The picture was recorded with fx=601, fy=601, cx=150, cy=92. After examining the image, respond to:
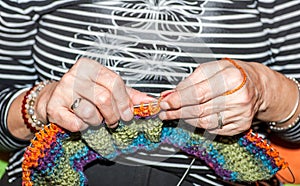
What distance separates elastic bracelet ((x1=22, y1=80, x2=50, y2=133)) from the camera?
45.2 inches

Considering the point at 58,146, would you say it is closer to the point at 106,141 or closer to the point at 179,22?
the point at 106,141

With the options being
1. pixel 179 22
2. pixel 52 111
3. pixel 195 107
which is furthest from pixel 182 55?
pixel 52 111

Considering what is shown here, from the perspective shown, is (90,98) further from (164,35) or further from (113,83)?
(164,35)

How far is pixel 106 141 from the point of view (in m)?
1.09

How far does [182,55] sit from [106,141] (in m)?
0.22

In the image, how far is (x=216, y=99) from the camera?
1.00m

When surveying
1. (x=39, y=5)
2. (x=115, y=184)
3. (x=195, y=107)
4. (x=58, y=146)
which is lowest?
(x=115, y=184)

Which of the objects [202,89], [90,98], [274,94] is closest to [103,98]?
[90,98]

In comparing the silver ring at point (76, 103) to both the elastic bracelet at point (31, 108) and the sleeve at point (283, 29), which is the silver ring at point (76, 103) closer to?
the elastic bracelet at point (31, 108)

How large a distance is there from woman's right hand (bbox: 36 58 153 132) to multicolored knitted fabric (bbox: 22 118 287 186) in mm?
42

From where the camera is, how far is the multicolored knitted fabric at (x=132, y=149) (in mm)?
1069

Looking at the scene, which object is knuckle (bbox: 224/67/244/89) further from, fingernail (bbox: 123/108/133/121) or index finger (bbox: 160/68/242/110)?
fingernail (bbox: 123/108/133/121)

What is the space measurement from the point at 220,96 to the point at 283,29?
24cm

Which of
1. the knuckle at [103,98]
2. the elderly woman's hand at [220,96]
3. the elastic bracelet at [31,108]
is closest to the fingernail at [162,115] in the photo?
the elderly woman's hand at [220,96]
